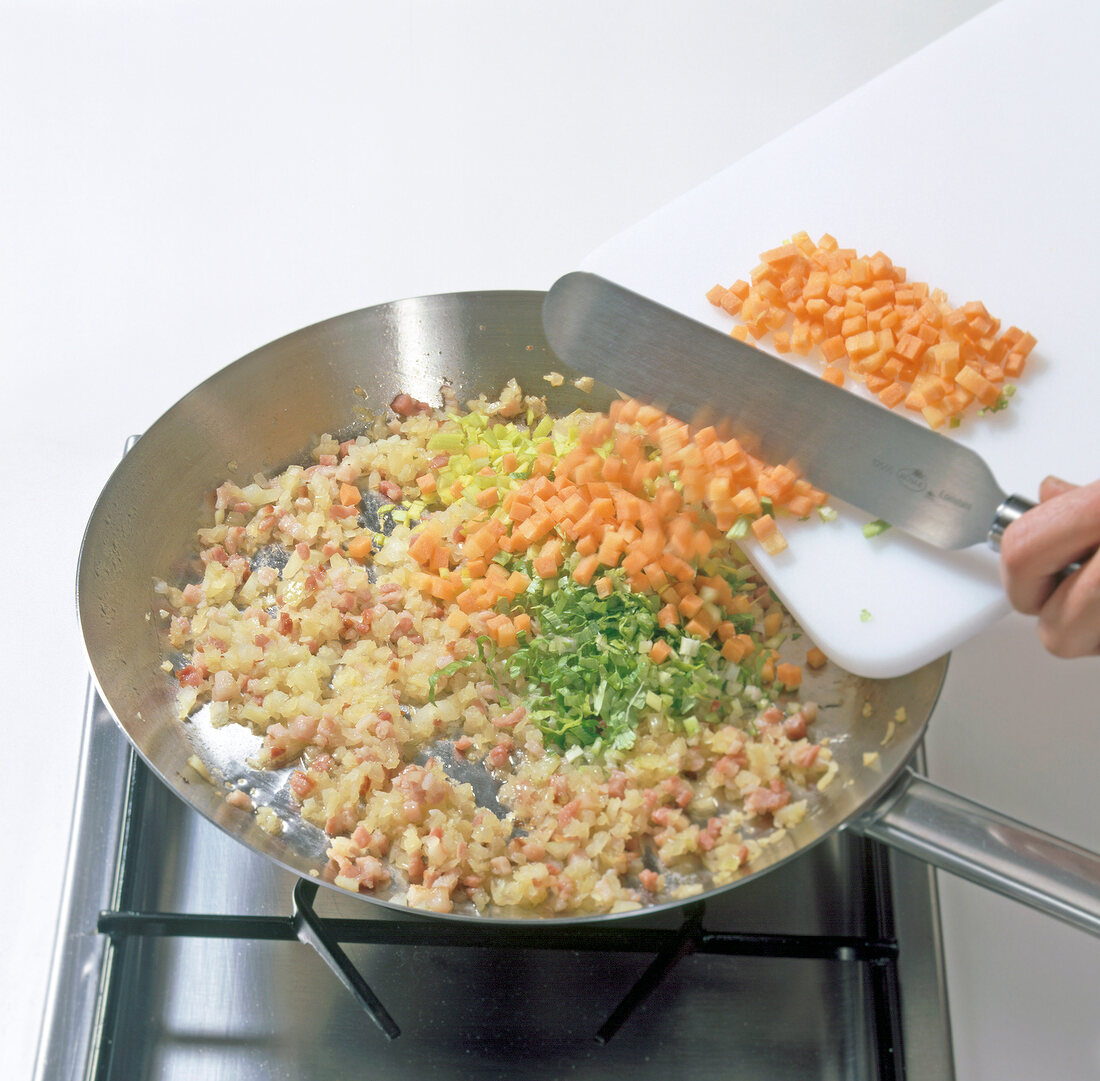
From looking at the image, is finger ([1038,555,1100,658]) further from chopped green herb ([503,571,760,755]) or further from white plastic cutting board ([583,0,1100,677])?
chopped green herb ([503,571,760,755])

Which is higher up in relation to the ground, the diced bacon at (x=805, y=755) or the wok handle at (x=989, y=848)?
the diced bacon at (x=805, y=755)

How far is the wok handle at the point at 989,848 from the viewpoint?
91 centimetres

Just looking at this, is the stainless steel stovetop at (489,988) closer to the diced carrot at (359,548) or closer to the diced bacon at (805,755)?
the diced bacon at (805,755)

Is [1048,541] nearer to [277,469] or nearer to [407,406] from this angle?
[407,406]

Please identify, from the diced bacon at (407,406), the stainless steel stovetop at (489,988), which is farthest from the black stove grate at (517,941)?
the diced bacon at (407,406)

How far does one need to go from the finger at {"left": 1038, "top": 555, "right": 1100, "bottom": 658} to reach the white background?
0.33 meters

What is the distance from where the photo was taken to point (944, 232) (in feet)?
4.17

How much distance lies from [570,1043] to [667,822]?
0.25m

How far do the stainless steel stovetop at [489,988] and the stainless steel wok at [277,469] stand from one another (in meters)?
0.09

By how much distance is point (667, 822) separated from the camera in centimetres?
112

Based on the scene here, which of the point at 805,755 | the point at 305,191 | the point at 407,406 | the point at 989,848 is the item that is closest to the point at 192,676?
the point at 407,406

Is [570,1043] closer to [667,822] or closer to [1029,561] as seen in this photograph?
[667,822]

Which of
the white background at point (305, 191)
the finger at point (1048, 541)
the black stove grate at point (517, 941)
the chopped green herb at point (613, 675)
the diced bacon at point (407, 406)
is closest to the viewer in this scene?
the finger at point (1048, 541)

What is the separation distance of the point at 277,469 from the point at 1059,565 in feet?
3.28
